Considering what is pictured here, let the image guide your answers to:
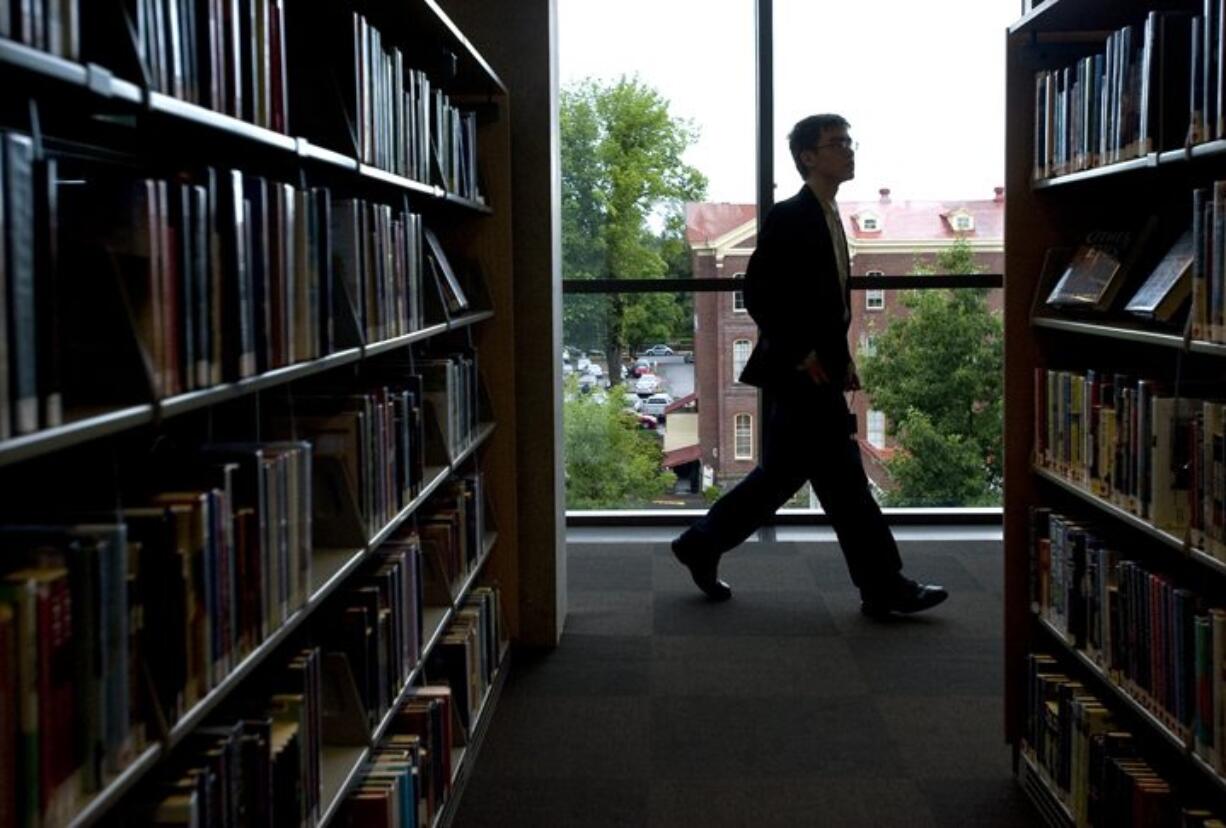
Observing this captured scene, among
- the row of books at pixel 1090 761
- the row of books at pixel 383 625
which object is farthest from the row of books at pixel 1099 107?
the row of books at pixel 383 625

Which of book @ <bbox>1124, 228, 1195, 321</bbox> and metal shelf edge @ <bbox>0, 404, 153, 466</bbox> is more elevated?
book @ <bbox>1124, 228, 1195, 321</bbox>

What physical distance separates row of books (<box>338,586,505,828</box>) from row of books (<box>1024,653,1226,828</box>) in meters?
1.29

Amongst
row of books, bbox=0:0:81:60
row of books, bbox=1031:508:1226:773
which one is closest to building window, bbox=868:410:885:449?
row of books, bbox=1031:508:1226:773

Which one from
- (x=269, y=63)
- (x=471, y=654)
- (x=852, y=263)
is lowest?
(x=471, y=654)

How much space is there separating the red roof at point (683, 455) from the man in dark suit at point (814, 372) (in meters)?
1.64

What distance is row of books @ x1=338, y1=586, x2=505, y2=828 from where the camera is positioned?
2.60 metres

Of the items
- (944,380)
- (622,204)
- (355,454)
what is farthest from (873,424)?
(355,454)

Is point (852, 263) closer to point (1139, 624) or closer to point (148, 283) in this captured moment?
point (1139, 624)

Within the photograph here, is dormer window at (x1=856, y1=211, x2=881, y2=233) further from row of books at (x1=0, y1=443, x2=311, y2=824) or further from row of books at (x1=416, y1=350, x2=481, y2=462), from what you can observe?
row of books at (x1=0, y1=443, x2=311, y2=824)

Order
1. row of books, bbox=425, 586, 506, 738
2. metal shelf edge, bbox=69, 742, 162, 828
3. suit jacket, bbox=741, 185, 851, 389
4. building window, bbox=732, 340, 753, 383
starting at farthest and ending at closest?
building window, bbox=732, 340, 753, 383 < suit jacket, bbox=741, 185, 851, 389 < row of books, bbox=425, 586, 506, 738 < metal shelf edge, bbox=69, 742, 162, 828

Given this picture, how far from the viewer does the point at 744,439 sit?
6.79m

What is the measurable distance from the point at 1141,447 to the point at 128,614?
5.85 feet

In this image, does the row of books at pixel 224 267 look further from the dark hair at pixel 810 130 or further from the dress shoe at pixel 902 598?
the dress shoe at pixel 902 598

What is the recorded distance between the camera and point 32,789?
128 centimetres
